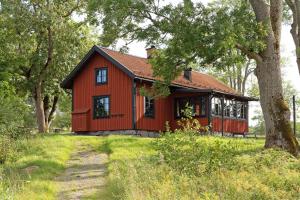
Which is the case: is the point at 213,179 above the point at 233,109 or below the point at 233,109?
below

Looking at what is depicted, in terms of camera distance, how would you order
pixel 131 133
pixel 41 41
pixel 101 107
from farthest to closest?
pixel 41 41
pixel 101 107
pixel 131 133

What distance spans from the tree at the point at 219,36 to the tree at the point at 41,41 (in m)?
15.6

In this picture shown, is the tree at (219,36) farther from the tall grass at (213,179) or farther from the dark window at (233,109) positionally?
the dark window at (233,109)

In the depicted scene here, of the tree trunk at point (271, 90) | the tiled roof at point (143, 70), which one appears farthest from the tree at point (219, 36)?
the tiled roof at point (143, 70)

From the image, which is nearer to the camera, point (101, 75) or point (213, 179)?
point (213, 179)

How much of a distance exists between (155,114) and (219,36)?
53.4 ft

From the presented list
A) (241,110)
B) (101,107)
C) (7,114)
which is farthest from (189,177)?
(241,110)

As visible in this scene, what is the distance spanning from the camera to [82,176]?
1503cm

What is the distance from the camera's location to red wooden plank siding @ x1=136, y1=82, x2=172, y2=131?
31031 mm

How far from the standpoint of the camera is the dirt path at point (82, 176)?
12.5m

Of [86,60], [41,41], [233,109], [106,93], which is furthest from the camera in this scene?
[41,41]

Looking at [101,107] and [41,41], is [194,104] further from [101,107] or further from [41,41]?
Answer: [41,41]

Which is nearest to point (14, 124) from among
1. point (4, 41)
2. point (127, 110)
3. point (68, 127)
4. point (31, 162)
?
point (31, 162)

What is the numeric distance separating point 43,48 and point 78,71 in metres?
6.30
